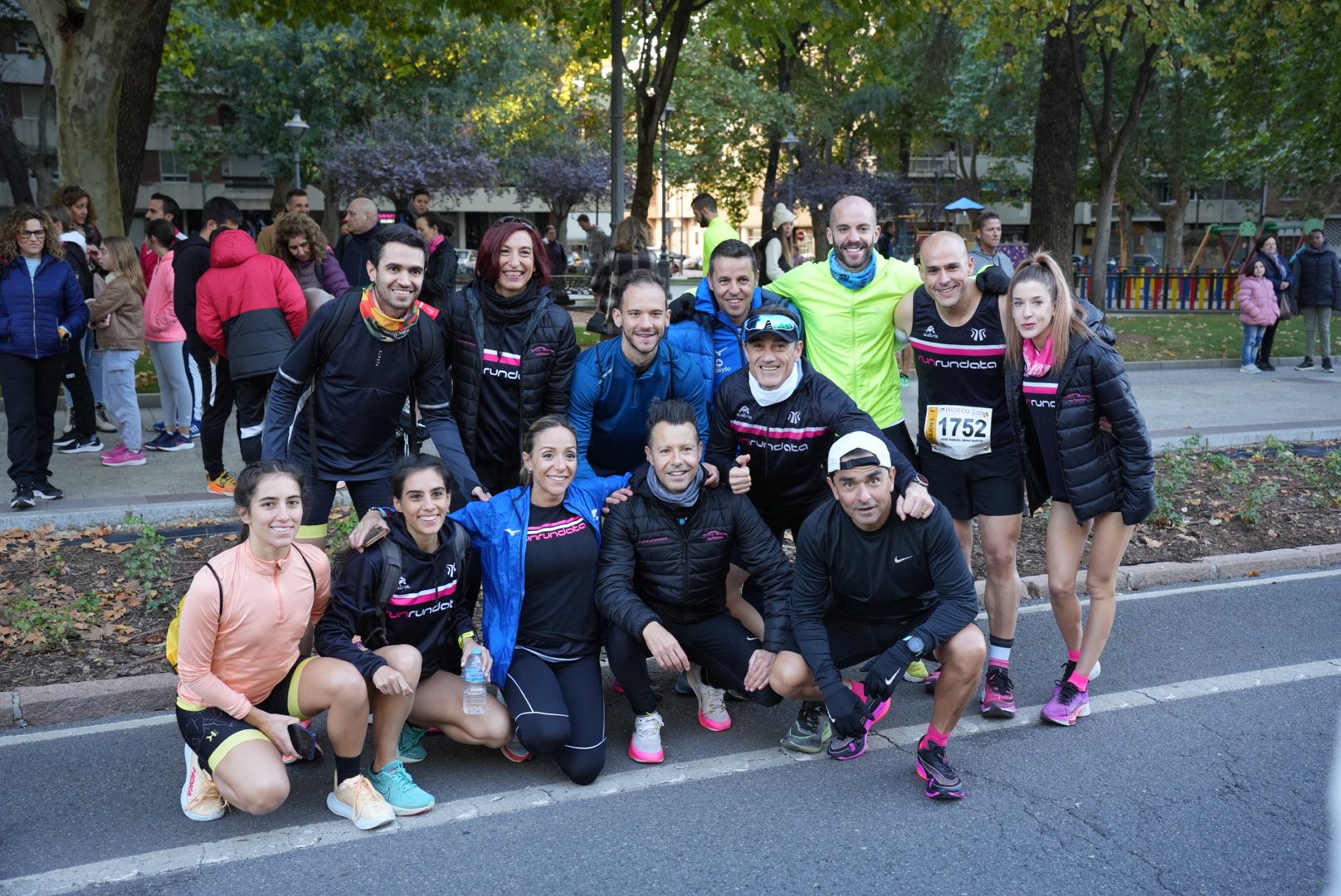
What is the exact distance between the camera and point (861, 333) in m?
5.20

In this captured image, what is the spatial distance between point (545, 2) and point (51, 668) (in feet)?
43.2

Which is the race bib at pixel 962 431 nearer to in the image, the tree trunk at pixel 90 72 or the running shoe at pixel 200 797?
the running shoe at pixel 200 797

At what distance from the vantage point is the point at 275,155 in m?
38.2

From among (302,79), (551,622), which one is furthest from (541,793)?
(302,79)

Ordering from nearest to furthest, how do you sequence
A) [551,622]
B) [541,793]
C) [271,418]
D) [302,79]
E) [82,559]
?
[541,793]
[551,622]
[271,418]
[82,559]
[302,79]

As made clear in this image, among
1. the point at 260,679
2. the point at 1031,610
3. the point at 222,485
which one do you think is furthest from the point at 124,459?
the point at 1031,610

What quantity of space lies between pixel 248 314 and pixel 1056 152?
12.8 meters

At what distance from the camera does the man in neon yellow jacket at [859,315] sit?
5.15m

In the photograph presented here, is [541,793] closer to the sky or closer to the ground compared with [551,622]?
closer to the ground

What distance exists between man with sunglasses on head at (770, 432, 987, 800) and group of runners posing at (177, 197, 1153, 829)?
1cm

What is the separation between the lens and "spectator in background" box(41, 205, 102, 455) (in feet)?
29.1

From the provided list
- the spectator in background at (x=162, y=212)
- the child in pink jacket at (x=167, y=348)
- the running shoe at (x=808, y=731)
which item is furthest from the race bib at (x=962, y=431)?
the spectator in background at (x=162, y=212)

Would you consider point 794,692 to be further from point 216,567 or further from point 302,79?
point 302,79

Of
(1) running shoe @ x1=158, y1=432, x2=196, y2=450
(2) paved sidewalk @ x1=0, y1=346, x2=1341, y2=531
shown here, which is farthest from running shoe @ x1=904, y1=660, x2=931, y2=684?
(1) running shoe @ x1=158, y1=432, x2=196, y2=450
